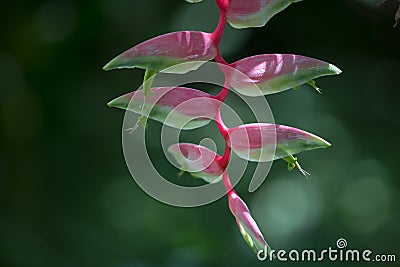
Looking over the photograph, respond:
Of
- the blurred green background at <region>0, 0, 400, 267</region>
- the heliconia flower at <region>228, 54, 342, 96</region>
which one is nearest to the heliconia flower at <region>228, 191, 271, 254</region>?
the heliconia flower at <region>228, 54, 342, 96</region>

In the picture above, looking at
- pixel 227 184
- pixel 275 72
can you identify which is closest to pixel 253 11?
pixel 275 72

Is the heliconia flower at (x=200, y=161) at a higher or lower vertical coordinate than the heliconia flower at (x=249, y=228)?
higher

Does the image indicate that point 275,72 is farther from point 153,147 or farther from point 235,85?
point 153,147

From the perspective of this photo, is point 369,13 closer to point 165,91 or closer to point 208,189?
point 208,189

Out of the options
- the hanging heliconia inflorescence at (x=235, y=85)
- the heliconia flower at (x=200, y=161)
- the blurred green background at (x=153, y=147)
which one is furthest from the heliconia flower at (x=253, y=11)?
the blurred green background at (x=153, y=147)

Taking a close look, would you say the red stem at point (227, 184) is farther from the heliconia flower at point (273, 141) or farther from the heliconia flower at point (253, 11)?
the heliconia flower at point (253, 11)

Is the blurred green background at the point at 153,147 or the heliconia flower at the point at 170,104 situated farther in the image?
the blurred green background at the point at 153,147

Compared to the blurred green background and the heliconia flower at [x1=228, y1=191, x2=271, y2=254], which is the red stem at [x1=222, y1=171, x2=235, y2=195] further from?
the blurred green background
